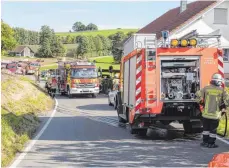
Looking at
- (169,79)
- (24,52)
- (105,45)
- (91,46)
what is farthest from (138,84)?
(24,52)

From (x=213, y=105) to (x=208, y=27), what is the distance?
25.2 m

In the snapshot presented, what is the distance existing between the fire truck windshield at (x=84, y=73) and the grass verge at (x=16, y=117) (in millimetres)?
7185

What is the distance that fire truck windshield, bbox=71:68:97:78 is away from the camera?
99.0ft

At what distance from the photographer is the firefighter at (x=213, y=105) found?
10188 millimetres

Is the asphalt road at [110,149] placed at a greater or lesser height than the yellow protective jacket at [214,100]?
lesser

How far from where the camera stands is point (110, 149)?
9.81m

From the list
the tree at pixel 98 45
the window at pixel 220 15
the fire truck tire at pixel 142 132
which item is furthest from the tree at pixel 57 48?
the fire truck tire at pixel 142 132

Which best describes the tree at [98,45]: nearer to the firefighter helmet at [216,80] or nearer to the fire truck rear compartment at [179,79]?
the fire truck rear compartment at [179,79]

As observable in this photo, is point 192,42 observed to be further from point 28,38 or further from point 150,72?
point 28,38

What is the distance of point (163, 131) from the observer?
42.5 ft

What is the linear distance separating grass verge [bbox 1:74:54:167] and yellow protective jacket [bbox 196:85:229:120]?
15.1 ft

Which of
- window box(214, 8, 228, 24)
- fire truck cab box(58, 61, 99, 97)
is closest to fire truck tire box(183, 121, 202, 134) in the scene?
fire truck cab box(58, 61, 99, 97)

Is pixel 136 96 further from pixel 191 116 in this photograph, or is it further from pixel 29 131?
pixel 29 131

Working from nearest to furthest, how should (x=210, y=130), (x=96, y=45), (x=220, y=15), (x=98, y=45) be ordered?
(x=210, y=130) → (x=220, y=15) → (x=96, y=45) → (x=98, y=45)
